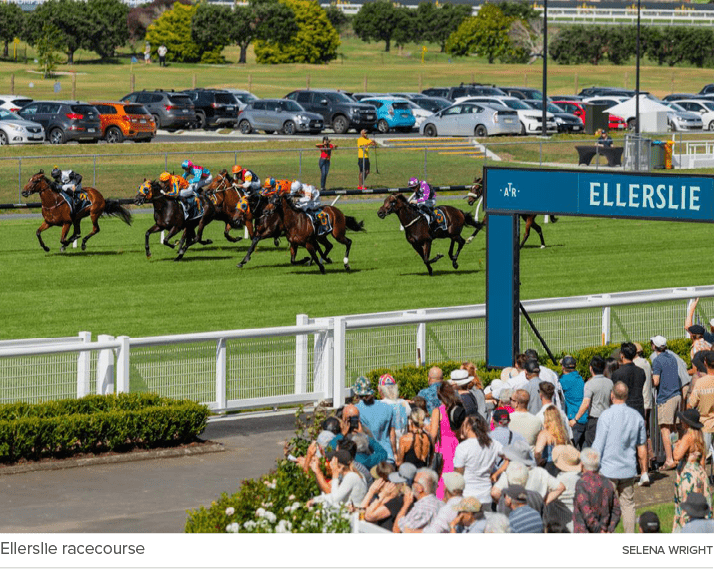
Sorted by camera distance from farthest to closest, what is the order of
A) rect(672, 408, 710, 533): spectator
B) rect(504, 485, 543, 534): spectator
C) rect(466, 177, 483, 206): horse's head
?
rect(466, 177, 483, 206): horse's head
rect(672, 408, 710, 533): spectator
rect(504, 485, 543, 534): spectator

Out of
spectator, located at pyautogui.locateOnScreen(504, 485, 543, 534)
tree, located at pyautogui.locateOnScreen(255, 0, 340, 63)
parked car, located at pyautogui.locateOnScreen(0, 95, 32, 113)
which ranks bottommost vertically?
spectator, located at pyautogui.locateOnScreen(504, 485, 543, 534)

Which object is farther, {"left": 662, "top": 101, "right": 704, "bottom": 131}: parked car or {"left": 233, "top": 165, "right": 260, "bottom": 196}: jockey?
{"left": 662, "top": 101, "right": 704, "bottom": 131}: parked car

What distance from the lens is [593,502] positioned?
9992 millimetres

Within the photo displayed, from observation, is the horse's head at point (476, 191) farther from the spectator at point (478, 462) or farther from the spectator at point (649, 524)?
the spectator at point (649, 524)

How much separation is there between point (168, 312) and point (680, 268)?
11.9 meters

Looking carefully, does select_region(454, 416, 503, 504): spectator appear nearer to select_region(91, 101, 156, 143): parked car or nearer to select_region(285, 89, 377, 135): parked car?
select_region(91, 101, 156, 143): parked car

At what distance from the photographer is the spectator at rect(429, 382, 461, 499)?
1244 centimetres

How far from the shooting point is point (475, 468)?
10.8 m

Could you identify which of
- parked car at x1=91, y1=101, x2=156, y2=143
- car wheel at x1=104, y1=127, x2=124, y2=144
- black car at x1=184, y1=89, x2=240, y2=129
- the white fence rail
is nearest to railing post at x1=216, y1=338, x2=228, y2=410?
the white fence rail

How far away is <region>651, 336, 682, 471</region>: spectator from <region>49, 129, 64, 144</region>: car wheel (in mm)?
39773

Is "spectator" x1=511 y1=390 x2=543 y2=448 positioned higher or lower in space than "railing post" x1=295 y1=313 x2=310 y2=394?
higher

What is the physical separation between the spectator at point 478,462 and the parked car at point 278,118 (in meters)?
47.0

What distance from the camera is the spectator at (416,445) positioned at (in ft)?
38.5

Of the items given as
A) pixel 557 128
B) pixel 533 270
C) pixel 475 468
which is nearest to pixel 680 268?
pixel 533 270
